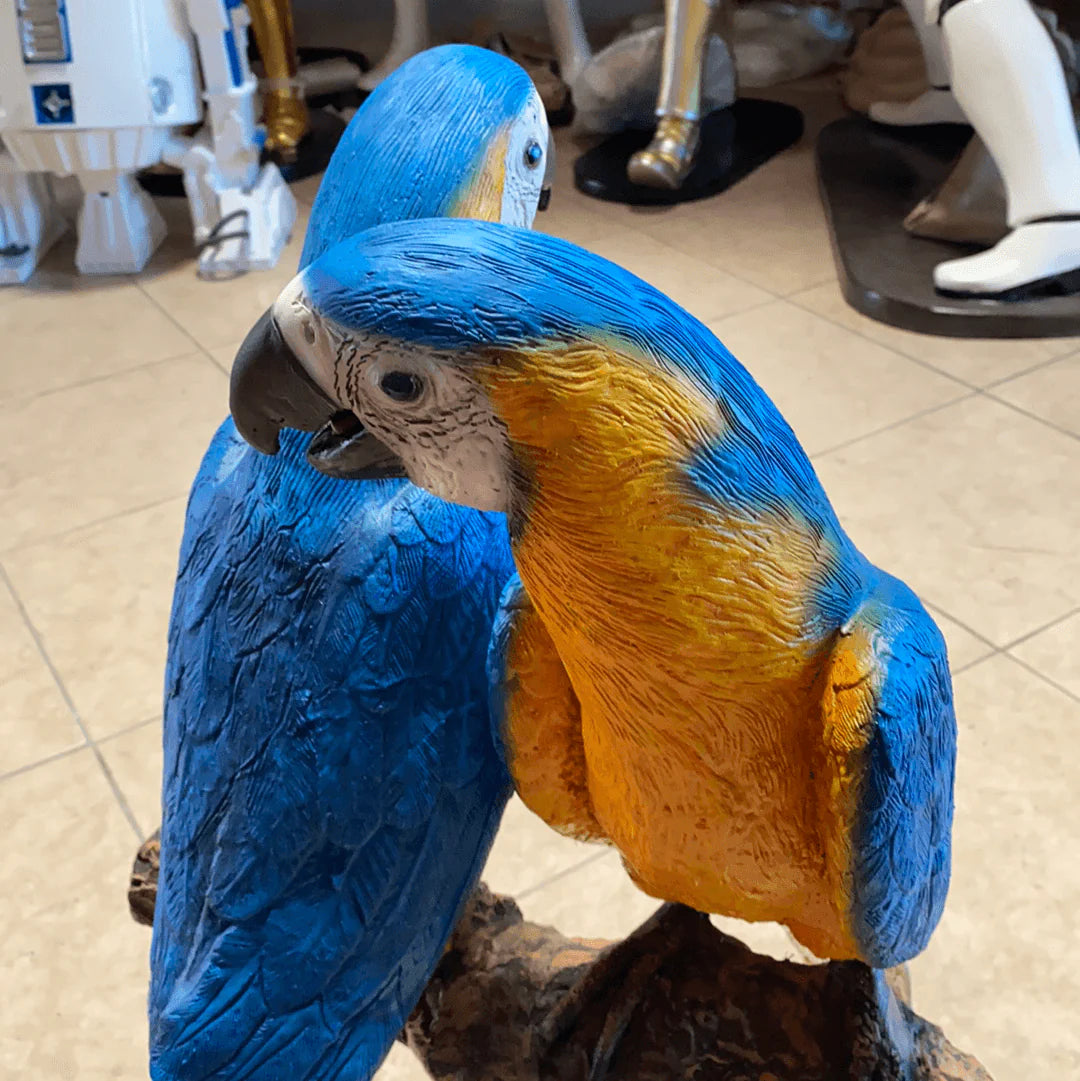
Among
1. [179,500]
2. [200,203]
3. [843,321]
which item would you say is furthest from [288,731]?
[200,203]

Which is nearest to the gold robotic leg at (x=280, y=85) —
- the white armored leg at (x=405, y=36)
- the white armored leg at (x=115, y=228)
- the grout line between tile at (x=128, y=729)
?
the white armored leg at (x=405, y=36)

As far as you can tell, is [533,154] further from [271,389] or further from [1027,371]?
[1027,371]

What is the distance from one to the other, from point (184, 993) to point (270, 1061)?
4 cm

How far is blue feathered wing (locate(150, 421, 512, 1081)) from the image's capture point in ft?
1.47

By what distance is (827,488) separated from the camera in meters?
1.27

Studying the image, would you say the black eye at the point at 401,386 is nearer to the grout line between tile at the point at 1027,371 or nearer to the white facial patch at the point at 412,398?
the white facial patch at the point at 412,398

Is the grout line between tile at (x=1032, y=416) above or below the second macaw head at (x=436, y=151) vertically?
below

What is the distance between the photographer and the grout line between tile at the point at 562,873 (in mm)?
917

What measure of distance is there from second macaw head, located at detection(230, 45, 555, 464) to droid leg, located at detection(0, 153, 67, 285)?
1.43 m

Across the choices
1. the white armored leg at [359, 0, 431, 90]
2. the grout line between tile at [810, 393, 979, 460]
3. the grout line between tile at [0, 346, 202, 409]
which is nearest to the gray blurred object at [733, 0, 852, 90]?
the white armored leg at [359, 0, 431, 90]

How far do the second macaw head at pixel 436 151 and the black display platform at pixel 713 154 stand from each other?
150 cm

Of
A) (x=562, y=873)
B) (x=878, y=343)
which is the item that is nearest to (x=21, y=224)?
(x=878, y=343)

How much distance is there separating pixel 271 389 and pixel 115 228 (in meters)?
1.58

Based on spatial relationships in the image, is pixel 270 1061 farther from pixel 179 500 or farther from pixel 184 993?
pixel 179 500
